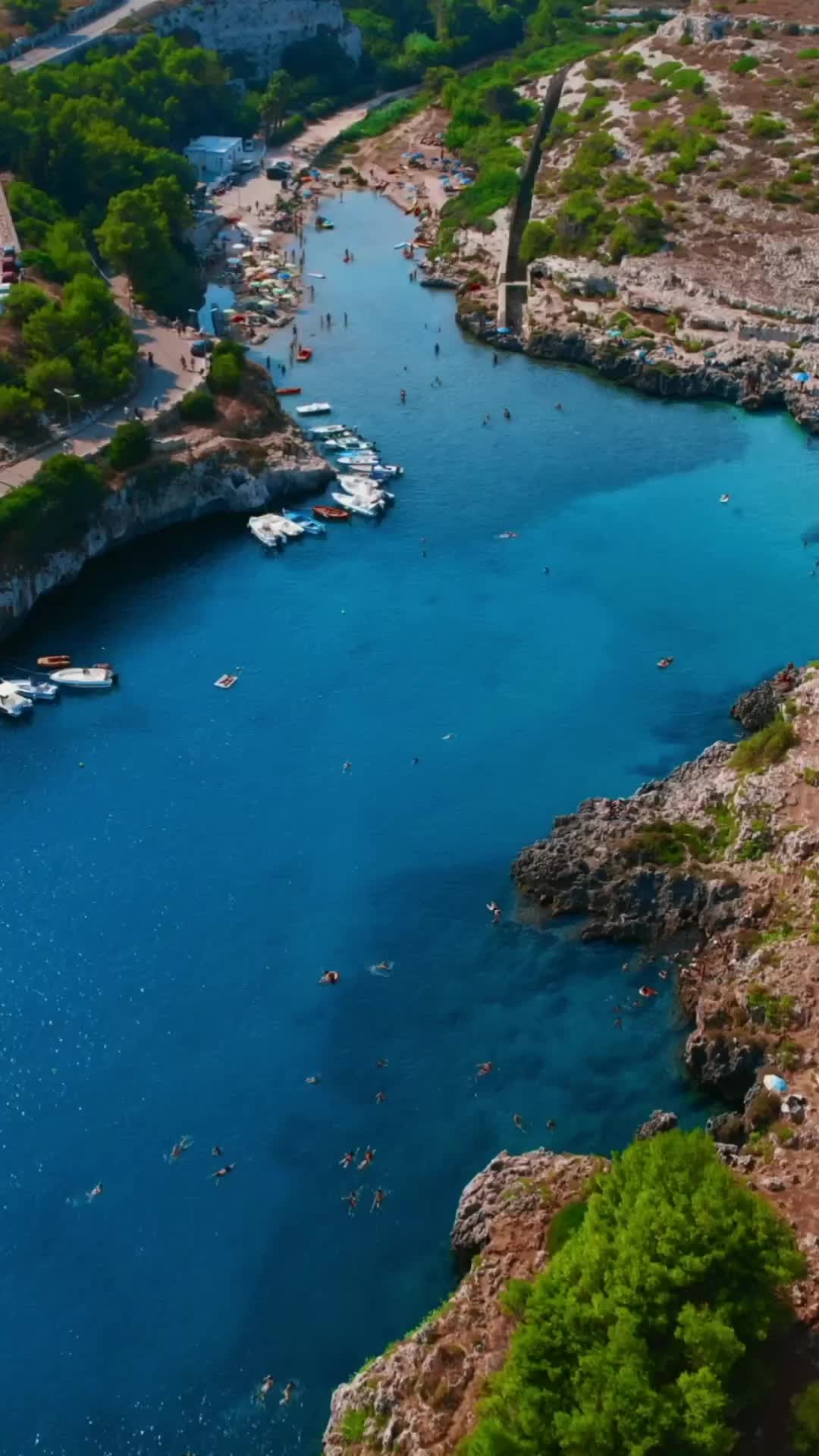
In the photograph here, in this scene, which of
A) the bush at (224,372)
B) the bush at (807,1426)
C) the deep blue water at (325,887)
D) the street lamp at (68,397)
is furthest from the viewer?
the bush at (224,372)

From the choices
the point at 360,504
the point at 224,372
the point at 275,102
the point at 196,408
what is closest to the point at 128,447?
the point at 196,408

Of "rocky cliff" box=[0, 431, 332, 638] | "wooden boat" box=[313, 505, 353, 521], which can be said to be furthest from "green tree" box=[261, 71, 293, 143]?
"wooden boat" box=[313, 505, 353, 521]

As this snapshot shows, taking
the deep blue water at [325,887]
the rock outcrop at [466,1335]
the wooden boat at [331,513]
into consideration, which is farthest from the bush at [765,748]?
the wooden boat at [331,513]

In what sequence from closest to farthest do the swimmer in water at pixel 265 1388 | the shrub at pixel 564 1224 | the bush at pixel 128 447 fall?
the swimmer in water at pixel 265 1388
the shrub at pixel 564 1224
the bush at pixel 128 447

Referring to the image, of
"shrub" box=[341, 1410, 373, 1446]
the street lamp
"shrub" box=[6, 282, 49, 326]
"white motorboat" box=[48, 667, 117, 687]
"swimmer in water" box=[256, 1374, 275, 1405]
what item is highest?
"shrub" box=[6, 282, 49, 326]

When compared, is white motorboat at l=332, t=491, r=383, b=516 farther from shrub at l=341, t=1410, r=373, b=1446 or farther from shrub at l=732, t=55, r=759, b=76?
shrub at l=732, t=55, r=759, b=76

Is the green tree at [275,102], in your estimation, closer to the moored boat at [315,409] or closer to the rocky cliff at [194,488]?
the moored boat at [315,409]
